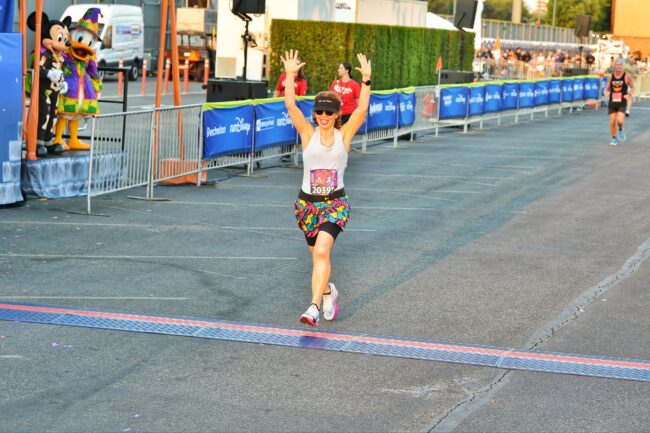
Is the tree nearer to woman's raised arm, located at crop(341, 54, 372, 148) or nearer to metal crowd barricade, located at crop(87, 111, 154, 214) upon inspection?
metal crowd barricade, located at crop(87, 111, 154, 214)

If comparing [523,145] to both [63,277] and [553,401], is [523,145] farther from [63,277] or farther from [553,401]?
[553,401]

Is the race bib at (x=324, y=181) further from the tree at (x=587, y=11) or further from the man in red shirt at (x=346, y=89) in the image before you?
the tree at (x=587, y=11)

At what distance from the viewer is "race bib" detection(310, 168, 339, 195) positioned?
31.1 ft

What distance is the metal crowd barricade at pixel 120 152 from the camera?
15.7m

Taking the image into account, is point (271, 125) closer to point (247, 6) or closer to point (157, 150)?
point (247, 6)

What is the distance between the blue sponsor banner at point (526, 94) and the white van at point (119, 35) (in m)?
16.4

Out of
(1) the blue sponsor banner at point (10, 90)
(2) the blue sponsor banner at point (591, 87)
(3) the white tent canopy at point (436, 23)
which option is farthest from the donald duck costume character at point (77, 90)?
(3) the white tent canopy at point (436, 23)

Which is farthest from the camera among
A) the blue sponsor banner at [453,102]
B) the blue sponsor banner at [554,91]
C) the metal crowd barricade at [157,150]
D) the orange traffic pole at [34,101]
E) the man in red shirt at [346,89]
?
the blue sponsor banner at [554,91]

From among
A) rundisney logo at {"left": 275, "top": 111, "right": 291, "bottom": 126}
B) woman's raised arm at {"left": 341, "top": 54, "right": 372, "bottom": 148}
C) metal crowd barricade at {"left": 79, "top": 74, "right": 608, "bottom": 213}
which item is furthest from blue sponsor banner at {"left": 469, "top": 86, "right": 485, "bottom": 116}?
woman's raised arm at {"left": 341, "top": 54, "right": 372, "bottom": 148}

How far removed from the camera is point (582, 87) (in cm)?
4250

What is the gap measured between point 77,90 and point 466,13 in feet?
67.5

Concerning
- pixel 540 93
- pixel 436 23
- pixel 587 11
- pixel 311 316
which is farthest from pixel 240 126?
pixel 587 11

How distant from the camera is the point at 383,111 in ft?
83.7

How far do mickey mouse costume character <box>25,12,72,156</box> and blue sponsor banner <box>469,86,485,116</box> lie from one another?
1606 cm
